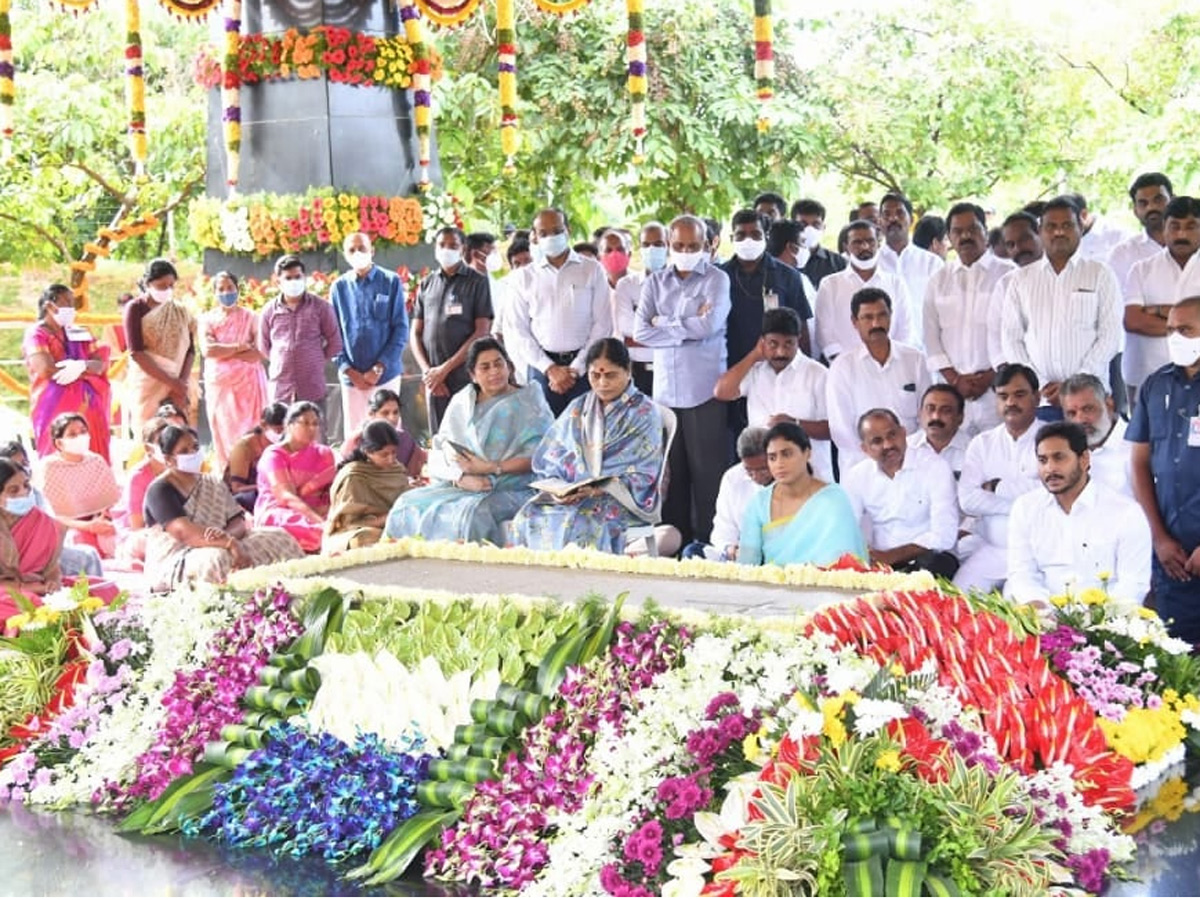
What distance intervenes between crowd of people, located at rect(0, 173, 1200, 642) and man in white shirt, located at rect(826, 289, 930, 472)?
11 millimetres

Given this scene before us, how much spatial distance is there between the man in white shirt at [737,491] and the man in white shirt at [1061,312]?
4.08 feet

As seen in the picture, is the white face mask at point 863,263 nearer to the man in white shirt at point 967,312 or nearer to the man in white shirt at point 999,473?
the man in white shirt at point 967,312

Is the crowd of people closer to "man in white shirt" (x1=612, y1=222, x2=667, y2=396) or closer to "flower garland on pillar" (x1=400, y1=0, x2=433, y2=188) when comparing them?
"man in white shirt" (x1=612, y1=222, x2=667, y2=396)

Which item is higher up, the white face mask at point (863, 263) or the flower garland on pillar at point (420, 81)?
the flower garland on pillar at point (420, 81)

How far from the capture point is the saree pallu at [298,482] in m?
8.12

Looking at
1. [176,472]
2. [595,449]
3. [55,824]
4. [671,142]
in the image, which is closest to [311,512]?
[176,472]

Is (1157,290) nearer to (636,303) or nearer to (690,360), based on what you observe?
(690,360)

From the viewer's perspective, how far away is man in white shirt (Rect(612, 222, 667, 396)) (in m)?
8.59

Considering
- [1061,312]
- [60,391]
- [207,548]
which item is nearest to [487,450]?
[207,548]

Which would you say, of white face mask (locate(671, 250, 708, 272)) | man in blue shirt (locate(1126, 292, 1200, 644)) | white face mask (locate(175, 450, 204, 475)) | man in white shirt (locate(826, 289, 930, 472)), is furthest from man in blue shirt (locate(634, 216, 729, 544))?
man in blue shirt (locate(1126, 292, 1200, 644))

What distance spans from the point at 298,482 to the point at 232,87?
379 cm

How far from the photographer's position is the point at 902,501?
677 cm

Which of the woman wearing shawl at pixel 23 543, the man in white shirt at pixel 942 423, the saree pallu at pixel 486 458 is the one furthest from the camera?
the saree pallu at pixel 486 458

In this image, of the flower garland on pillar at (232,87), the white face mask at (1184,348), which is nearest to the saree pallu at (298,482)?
the flower garland on pillar at (232,87)
